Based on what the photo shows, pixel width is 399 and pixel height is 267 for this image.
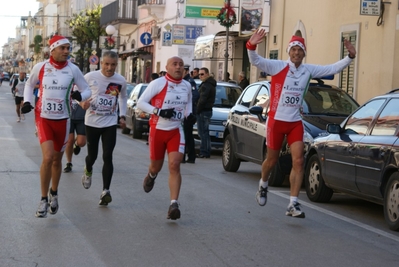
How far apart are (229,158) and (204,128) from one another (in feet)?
9.49

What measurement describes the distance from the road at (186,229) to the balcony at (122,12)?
42.1 meters

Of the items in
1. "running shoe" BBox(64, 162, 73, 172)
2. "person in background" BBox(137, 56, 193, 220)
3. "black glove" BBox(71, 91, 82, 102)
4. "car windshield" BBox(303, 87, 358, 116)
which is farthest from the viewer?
"running shoe" BBox(64, 162, 73, 172)

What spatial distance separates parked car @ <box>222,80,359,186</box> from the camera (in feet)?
42.4

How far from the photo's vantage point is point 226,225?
9055 millimetres

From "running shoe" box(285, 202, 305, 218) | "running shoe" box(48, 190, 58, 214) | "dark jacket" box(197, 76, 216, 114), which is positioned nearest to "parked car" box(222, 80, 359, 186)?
"dark jacket" box(197, 76, 216, 114)

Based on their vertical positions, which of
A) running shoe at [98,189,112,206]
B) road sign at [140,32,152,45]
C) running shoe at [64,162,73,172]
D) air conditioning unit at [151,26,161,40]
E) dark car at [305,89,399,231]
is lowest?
running shoe at [64,162,73,172]

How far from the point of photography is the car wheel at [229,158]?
49.7 feet

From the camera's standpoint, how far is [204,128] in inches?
713

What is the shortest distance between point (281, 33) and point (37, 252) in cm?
2295

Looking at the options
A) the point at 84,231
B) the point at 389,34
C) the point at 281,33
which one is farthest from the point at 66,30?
the point at 84,231

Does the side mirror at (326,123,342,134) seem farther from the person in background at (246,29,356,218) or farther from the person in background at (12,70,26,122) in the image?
the person in background at (12,70,26,122)

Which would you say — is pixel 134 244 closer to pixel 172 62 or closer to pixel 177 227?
pixel 177 227

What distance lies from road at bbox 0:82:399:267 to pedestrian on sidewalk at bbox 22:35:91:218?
0.43 metres

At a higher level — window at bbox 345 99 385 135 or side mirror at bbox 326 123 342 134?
window at bbox 345 99 385 135
